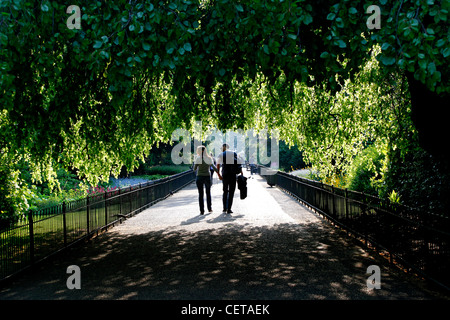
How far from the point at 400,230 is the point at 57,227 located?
604cm

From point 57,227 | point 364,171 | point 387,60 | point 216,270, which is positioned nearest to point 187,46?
point 387,60

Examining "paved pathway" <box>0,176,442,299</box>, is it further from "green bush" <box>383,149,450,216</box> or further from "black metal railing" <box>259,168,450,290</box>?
"green bush" <box>383,149,450,216</box>

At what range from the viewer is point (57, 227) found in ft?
26.2

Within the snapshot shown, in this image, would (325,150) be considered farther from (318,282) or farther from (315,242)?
(318,282)

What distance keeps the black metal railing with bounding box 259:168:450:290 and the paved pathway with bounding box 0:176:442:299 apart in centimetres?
31

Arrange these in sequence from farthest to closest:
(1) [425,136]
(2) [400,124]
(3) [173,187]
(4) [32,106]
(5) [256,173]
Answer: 1. (5) [256,173]
2. (3) [173,187]
3. (2) [400,124]
4. (1) [425,136]
5. (4) [32,106]

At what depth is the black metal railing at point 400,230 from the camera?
216 inches

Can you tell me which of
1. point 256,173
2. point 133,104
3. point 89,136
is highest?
point 133,104

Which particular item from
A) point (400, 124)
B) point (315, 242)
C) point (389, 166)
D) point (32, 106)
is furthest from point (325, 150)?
point (32, 106)

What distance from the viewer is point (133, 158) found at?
441 inches

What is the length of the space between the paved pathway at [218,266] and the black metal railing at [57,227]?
0.82 ft

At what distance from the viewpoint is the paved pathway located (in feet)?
18.2

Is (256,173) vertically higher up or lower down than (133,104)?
lower down

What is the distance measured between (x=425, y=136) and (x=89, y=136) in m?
6.66
